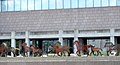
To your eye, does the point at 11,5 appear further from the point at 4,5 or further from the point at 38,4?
the point at 38,4

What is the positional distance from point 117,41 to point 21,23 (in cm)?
1378

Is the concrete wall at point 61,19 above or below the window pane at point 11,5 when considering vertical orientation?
below

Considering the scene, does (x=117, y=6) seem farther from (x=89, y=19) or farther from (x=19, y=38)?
(x=19, y=38)

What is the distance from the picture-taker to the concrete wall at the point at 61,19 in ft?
149

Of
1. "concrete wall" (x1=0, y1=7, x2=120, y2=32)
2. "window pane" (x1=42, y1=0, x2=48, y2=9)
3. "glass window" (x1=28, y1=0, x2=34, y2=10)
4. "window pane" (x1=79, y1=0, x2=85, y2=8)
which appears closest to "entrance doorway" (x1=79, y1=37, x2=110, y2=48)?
"concrete wall" (x1=0, y1=7, x2=120, y2=32)

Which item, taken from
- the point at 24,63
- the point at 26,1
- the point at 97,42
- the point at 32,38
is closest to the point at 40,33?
the point at 32,38

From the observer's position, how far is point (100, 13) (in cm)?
4578

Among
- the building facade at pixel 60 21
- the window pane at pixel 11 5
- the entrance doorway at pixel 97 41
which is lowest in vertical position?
the entrance doorway at pixel 97 41

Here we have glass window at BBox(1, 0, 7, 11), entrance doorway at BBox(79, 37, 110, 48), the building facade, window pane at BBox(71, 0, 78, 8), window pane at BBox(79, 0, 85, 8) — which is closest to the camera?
the building facade

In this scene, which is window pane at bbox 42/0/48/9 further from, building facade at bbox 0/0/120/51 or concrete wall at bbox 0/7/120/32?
concrete wall at bbox 0/7/120/32

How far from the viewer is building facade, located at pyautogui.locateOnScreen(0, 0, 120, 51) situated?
45.2 metres

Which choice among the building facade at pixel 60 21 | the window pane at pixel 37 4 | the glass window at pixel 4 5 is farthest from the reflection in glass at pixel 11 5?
the window pane at pixel 37 4

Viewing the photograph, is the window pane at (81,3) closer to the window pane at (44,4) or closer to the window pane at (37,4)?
the window pane at (44,4)

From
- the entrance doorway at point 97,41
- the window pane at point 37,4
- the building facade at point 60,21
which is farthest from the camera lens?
the entrance doorway at point 97,41
